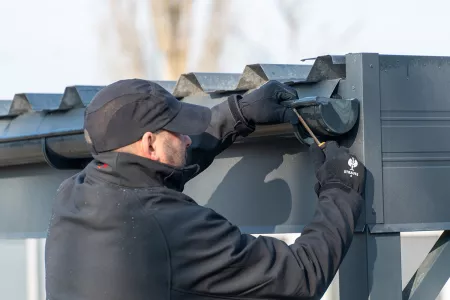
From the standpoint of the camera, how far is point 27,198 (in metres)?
4.60

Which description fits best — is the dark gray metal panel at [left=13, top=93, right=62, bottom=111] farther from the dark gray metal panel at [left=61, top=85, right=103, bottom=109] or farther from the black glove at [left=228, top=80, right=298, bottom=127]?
the black glove at [left=228, top=80, right=298, bottom=127]

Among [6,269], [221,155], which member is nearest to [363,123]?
[221,155]

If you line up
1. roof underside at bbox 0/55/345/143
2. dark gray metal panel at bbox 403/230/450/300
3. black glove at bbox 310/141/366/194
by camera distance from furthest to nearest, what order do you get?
dark gray metal panel at bbox 403/230/450/300 < roof underside at bbox 0/55/345/143 < black glove at bbox 310/141/366/194

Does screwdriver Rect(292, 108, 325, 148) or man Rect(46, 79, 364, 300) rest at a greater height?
screwdriver Rect(292, 108, 325, 148)

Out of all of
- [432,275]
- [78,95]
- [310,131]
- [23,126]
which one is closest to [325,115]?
[310,131]

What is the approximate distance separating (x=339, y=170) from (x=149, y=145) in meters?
0.63

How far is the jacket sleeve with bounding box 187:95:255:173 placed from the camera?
3.04m

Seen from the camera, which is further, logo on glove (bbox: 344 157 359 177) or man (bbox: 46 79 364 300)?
logo on glove (bbox: 344 157 359 177)

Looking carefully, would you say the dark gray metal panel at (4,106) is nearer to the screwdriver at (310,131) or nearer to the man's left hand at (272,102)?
the man's left hand at (272,102)

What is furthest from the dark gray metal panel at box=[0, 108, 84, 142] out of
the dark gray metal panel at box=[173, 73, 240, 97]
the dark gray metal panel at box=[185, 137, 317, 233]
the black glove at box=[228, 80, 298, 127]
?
the black glove at box=[228, 80, 298, 127]

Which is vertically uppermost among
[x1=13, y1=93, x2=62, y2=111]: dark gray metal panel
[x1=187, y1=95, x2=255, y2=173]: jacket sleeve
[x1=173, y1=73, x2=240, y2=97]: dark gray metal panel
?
[x1=13, y1=93, x2=62, y2=111]: dark gray metal panel

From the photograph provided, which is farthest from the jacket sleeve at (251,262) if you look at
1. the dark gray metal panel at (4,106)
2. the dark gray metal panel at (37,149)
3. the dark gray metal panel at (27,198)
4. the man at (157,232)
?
the dark gray metal panel at (4,106)

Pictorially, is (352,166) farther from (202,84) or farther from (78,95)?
(78,95)

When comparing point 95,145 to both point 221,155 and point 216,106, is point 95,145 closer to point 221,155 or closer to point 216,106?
point 216,106
